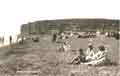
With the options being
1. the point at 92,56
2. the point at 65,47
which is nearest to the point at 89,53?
the point at 92,56

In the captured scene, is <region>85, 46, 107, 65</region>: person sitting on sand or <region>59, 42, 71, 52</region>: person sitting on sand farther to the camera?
<region>59, 42, 71, 52</region>: person sitting on sand

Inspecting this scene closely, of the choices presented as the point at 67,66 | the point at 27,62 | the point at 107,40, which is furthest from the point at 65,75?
the point at 107,40

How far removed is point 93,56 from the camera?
6.28 meters

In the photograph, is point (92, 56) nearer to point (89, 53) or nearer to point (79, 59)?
point (89, 53)

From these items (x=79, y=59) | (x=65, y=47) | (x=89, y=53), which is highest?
(x=65, y=47)

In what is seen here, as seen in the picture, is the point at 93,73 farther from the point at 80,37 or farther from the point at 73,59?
the point at 80,37

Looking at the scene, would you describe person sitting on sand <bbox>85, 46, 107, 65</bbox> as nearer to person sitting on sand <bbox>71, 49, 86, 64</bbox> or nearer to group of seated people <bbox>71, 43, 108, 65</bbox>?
group of seated people <bbox>71, 43, 108, 65</bbox>

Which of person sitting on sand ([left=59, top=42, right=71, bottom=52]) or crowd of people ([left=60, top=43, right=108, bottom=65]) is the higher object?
person sitting on sand ([left=59, top=42, right=71, bottom=52])

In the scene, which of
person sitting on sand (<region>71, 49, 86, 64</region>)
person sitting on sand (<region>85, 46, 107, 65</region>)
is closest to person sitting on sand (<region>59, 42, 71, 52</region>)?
person sitting on sand (<region>71, 49, 86, 64</region>)

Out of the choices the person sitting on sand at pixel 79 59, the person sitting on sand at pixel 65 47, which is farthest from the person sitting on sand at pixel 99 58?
the person sitting on sand at pixel 65 47

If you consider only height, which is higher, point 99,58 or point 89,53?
point 89,53

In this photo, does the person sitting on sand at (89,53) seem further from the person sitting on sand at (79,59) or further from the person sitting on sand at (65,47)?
the person sitting on sand at (65,47)

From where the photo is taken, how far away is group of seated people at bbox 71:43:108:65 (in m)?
6.24

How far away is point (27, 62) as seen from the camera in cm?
627
